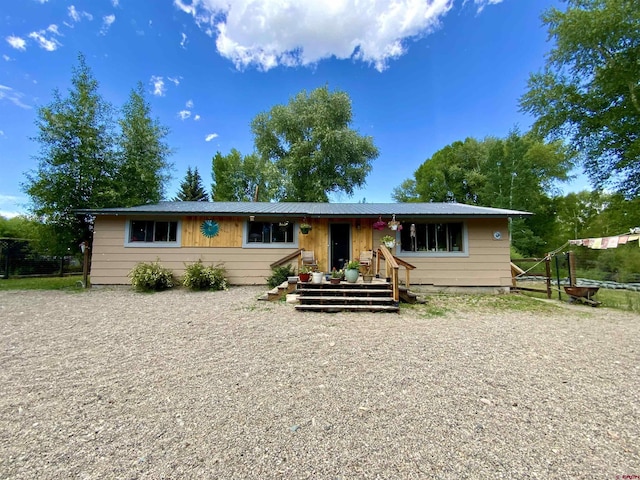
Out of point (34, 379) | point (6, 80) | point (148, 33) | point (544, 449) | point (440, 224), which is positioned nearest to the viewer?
point (544, 449)

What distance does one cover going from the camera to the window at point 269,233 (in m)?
9.34

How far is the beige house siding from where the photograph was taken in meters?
8.95

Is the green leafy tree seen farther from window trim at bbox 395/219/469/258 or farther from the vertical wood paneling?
window trim at bbox 395/219/469/258

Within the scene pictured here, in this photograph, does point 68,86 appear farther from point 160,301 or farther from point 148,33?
point 160,301

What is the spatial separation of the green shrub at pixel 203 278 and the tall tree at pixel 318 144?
38.2ft

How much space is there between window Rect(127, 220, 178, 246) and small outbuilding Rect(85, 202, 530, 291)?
0.03 metres

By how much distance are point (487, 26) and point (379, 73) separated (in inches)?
243

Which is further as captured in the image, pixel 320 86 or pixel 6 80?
pixel 320 86

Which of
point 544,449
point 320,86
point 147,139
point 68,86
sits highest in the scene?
point 320,86

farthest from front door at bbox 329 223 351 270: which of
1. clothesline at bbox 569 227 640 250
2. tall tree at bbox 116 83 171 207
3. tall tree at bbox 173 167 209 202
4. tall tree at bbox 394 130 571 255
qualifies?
tall tree at bbox 173 167 209 202

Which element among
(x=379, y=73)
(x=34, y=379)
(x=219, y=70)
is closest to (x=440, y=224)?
(x=34, y=379)

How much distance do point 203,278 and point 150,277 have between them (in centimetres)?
161

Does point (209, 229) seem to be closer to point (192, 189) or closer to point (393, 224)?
point (393, 224)

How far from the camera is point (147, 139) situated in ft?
40.5
